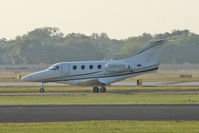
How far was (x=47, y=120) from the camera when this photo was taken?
27109 millimetres

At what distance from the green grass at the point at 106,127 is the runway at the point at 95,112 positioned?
1.83 m

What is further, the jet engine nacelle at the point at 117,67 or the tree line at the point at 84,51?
the tree line at the point at 84,51

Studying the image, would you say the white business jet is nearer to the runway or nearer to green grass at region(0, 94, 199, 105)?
green grass at region(0, 94, 199, 105)

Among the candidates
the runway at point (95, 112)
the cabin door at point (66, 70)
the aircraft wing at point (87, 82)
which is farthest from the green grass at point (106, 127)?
the cabin door at point (66, 70)

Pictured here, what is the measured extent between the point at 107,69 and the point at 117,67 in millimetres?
1043

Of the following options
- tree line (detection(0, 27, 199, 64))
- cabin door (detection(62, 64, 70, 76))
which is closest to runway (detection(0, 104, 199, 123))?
cabin door (detection(62, 64, 70, 76))

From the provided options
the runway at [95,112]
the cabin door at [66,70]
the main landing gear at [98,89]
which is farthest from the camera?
the cabin door at [66,70]

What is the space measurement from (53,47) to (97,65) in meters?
134

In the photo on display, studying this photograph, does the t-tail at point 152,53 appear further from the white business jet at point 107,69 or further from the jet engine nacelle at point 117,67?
the jet engine nacelle at point 117,67

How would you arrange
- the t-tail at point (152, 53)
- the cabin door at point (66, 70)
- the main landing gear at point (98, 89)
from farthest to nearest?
the cabin door at point (66, 70) < the main landing gear at point (98, 89) < the t-tail at point (152, 53)

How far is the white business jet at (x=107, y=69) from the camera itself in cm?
5066

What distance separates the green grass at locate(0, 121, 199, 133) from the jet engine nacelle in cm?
2517

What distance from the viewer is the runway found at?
27.8m

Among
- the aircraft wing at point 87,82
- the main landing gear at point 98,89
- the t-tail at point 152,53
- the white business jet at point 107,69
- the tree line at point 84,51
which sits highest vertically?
the tree line at point 84,51
